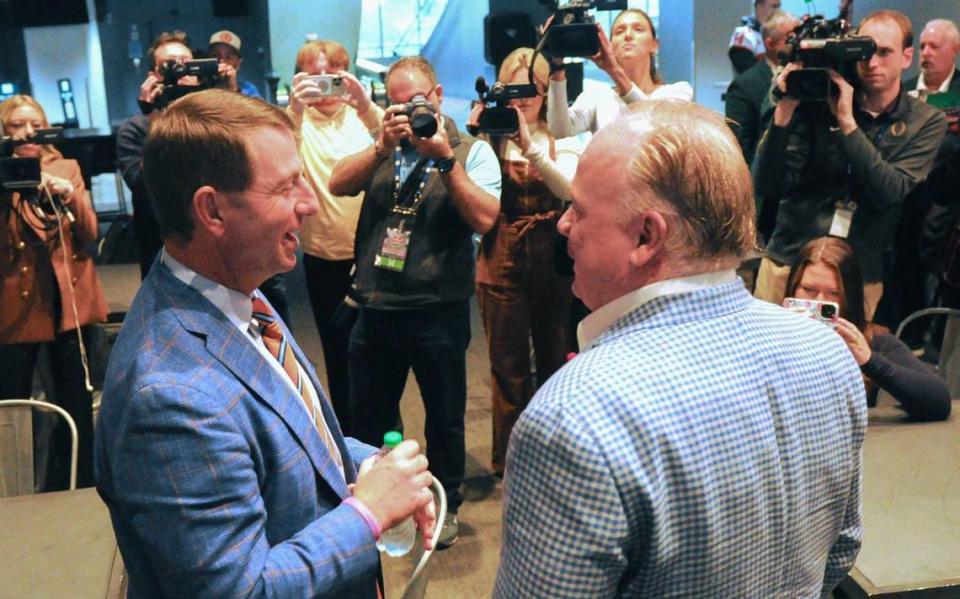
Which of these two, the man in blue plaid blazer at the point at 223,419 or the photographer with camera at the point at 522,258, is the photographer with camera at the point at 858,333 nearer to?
the photographer with camera at the point at 522,258

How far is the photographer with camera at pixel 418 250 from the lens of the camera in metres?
2.87

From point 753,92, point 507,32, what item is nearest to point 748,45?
point 753,92

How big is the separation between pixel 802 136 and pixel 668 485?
8.80ft

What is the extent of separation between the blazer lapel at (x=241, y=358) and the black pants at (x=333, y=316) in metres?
2.19

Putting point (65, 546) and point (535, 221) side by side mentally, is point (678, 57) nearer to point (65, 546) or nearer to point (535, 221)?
point (535, 221)

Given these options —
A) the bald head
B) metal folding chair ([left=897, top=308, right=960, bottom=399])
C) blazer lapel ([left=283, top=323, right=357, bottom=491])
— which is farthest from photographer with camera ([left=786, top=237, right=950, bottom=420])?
the bald head

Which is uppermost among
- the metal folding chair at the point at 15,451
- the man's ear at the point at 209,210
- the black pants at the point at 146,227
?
the man's ear at the point at 209,210

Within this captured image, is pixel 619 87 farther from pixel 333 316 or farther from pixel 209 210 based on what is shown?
pixel 209 210

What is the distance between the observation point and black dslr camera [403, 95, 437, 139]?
2781 mm

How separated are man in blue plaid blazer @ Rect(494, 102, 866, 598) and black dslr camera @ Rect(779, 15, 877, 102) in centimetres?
229

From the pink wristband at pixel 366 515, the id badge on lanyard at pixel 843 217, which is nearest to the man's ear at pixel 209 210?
the pink wristband at pixel 366 515

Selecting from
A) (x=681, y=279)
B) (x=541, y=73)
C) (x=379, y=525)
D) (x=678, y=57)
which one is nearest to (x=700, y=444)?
(x=681, y=279)

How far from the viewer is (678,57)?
8.25 m

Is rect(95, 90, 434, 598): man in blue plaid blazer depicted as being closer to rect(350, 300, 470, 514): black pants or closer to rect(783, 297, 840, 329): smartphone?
rect(783, 297, 840, 329): smartphone
